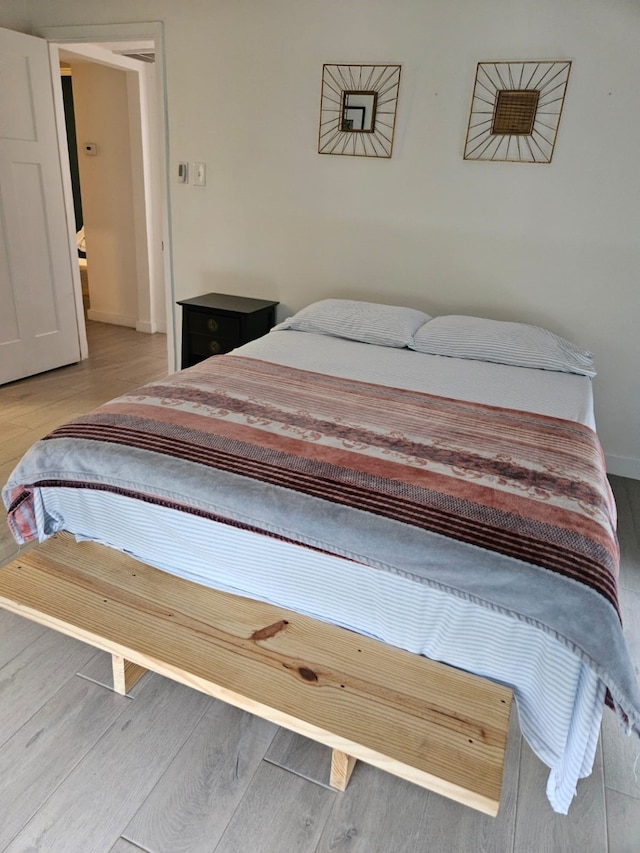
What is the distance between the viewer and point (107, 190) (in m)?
4.69

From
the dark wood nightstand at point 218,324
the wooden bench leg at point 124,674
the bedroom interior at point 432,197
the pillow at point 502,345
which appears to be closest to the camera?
the wooden bench leg at point 124,674

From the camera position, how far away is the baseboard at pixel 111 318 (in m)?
4.97

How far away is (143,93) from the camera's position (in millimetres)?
4246

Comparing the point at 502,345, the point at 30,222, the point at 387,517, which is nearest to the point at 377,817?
the point at 387,517

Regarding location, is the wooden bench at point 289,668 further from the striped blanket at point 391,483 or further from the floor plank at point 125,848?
the floor plank at point 125,848

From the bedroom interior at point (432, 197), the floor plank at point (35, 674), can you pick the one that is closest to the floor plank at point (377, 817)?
the floor plank at point (35, 674)

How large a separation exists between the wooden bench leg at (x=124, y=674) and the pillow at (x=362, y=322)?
1.67 meters

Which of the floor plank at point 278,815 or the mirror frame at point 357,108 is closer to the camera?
the floor plank at point 278,815

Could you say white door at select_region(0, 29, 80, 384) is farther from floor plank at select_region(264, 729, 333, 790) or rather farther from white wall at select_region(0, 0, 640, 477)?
floor plank at select_region(264, 729, 333, 790)

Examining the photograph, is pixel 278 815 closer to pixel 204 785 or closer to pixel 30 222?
pixel 204 785

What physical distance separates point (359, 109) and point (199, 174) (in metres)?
0.98

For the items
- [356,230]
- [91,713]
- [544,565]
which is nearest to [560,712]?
[544,565]

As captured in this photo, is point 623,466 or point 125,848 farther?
point 623,466

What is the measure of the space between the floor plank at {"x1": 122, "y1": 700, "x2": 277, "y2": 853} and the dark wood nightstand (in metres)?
1.95
